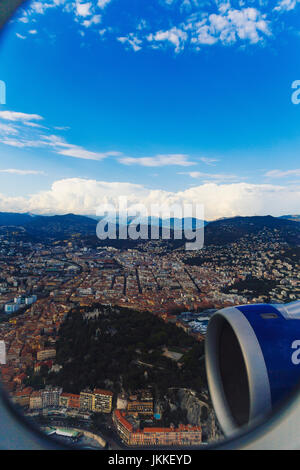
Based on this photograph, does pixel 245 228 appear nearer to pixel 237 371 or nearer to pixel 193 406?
pixel 193 406

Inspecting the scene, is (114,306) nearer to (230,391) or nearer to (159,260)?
(230,391)

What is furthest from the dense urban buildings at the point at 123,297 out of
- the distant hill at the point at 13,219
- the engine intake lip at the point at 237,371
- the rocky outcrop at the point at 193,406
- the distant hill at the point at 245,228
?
the distant hill at the point at 13,219

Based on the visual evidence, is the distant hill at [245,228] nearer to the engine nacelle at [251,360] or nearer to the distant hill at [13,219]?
the distant hill at [13,219]

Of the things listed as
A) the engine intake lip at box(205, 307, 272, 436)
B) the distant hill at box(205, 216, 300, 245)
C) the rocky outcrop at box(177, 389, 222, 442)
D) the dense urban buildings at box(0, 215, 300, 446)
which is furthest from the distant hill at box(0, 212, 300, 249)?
the engine intake lip at box(205, 307, 272, 436)

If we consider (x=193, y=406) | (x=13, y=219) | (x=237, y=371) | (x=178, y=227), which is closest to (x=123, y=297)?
(x=193, y=406)

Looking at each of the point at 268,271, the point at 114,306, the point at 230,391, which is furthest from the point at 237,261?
the point at 230,391

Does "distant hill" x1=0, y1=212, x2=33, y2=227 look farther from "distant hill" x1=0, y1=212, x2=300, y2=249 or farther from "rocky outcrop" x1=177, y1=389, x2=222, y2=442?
"rocky outcrop" x1=177, y1=389, x2=222, y2=442

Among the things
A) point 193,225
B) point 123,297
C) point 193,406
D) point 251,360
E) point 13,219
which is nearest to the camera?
point 251,360

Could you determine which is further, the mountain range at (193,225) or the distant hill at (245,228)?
the mountain range at (193,225)
